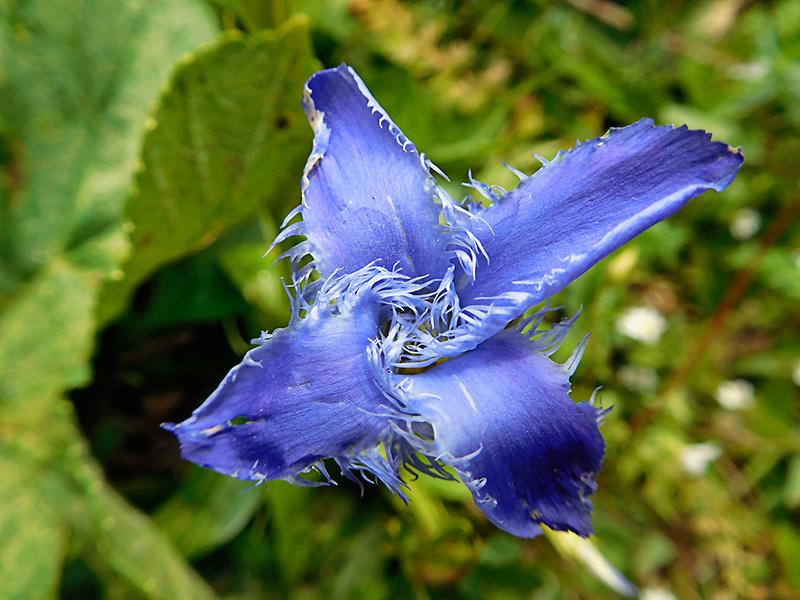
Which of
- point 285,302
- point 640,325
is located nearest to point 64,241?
point 285,302

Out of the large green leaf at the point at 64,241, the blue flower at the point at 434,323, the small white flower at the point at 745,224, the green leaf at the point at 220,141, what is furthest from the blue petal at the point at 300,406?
the small white flower at the point at 745,224

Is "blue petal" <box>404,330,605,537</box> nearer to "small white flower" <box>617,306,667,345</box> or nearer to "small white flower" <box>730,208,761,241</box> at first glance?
"small white flower" <box>617,306,667,345</box>

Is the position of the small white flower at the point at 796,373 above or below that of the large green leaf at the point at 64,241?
below

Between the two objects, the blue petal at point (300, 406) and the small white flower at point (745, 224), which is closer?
the blue petal at point (300, 406)

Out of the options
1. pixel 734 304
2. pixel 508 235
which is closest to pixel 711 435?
pixel 734 304

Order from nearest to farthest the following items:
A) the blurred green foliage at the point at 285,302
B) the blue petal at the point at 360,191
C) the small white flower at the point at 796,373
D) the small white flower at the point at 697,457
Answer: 1. the blue petal at the point at 360,191
2. the blurred green foliage at the point at 285,302
3. the small white flower at the point at 697,457
4. the small white flower at the point at 796,373

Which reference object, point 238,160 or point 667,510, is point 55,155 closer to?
point 238,160

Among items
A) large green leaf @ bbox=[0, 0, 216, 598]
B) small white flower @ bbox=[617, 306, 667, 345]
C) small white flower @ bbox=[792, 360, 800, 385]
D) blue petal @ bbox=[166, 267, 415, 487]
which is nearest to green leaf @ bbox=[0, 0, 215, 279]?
large green leaf @ bbox=[0, 0, 216, 598]

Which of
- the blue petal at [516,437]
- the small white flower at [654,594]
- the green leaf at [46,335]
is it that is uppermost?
the blue petal at [516,437]

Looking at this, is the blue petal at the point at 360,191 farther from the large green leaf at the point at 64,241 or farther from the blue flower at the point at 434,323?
the large green leaf at the point at 64,241
